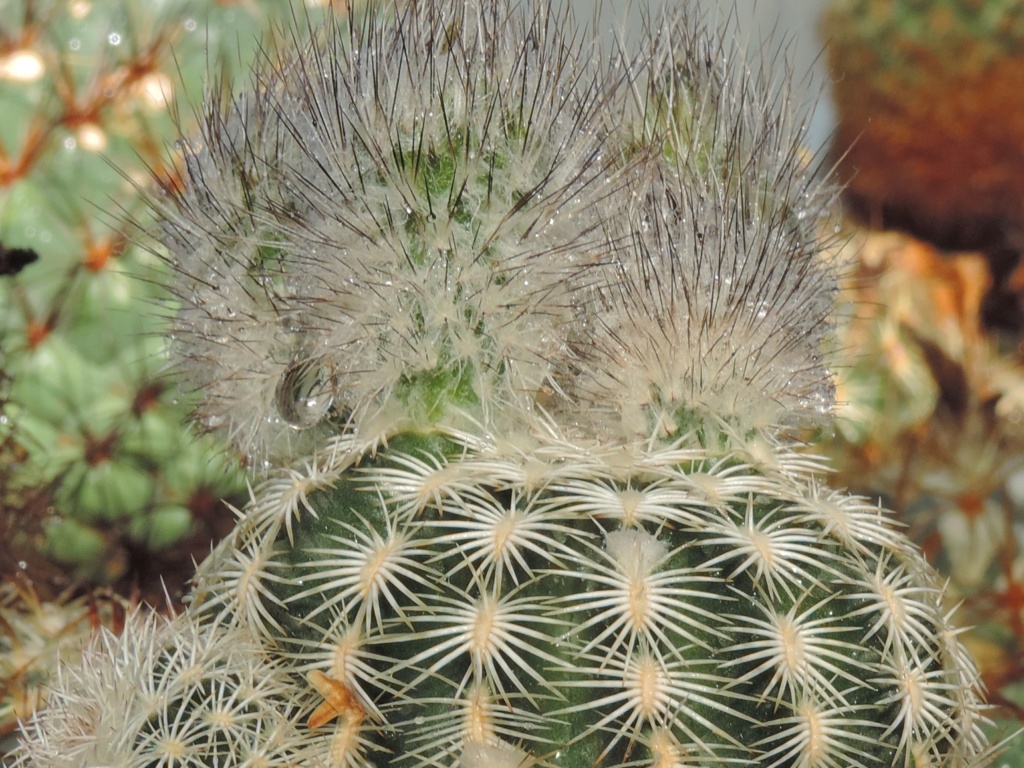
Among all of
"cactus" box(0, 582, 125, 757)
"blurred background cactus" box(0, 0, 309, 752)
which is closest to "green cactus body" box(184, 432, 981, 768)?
"cactus" box(0, 582, 125, 757)

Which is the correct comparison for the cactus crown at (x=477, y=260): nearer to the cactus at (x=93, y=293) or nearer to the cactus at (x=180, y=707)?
the cactus at (x=180, y=707)

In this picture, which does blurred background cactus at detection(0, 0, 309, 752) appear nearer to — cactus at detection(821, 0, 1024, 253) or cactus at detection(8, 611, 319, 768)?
cactus at detection(8, 611, 319, 768)

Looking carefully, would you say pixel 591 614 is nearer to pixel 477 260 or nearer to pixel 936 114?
pixel 477 260

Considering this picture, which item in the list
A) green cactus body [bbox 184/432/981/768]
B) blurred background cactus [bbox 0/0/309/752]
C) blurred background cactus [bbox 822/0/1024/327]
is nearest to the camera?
green cactus body [bbox 184/432/981/768]

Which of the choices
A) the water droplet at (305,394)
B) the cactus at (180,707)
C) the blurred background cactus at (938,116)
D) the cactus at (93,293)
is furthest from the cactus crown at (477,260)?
the blurred background cactus at (938,116)

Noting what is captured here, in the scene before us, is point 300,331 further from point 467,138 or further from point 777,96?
point 777,96

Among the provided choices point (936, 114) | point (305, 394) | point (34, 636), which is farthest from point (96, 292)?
point (936, 114)
